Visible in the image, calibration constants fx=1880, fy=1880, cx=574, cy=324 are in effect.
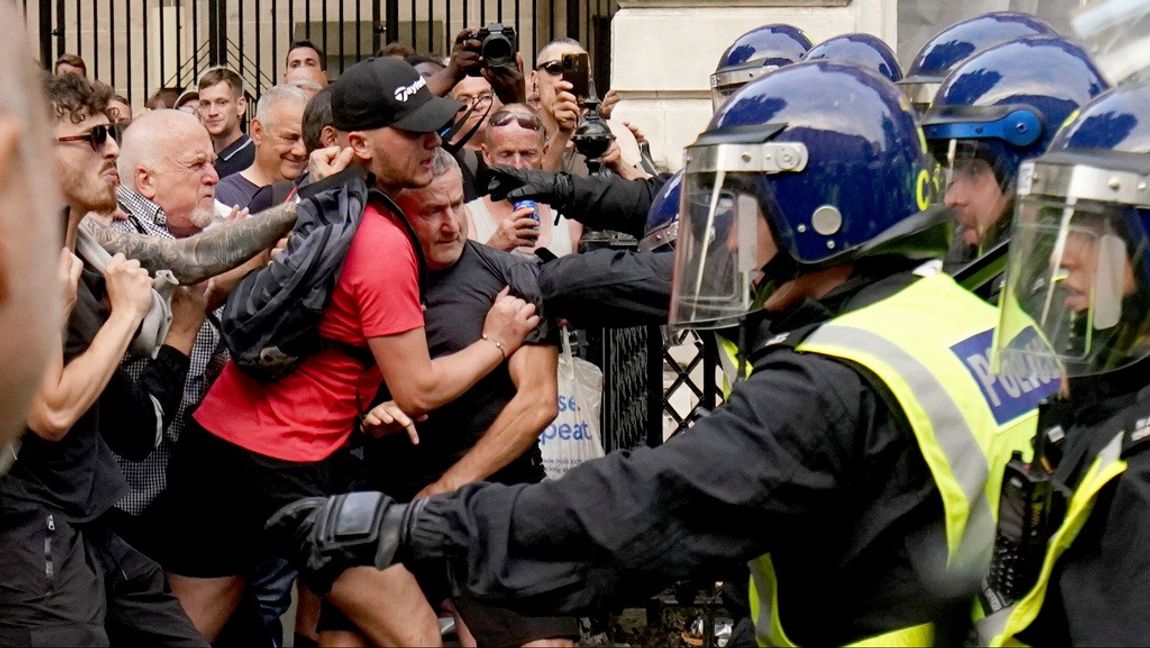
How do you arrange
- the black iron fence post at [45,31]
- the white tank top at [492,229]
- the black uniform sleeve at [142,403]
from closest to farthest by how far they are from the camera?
1. the black uniform sleeve at [142,403]
2. the white tank top at [492,229]
3. the black iron fence post at [45,31]

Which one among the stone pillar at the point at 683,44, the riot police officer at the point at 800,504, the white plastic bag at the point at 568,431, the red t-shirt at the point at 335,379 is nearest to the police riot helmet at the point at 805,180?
the riot police officer at the point at 800,504

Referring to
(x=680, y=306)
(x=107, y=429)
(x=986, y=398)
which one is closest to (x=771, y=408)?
(x=986, y=398)

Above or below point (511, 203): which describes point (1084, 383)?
above

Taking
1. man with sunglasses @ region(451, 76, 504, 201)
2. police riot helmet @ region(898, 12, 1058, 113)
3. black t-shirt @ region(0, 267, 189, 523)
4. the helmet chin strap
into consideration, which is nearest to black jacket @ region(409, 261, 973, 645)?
the helmet chin strap

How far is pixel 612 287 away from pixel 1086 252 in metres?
2.06

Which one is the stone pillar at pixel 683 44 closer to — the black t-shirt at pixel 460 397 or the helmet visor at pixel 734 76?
the helmet visor at pixel 734 76

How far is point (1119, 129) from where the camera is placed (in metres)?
2.98

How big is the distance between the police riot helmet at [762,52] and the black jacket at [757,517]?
3729 mm

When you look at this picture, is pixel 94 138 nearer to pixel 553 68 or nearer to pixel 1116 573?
pixel 553 68

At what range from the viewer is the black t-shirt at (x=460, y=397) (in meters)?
5.23

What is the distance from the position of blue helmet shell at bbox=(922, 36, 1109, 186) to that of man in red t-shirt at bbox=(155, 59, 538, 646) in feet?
4.69

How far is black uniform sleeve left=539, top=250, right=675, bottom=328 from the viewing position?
189 inches

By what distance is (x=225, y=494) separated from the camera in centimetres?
507

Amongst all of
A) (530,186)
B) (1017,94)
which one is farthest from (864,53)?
(1017,94)
